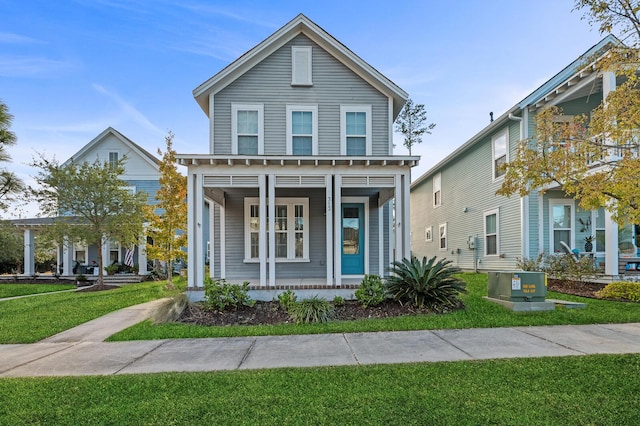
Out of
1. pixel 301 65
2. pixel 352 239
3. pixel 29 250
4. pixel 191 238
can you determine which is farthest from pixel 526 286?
pixel 29 250

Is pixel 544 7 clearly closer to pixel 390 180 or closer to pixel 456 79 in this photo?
pixel 390 180

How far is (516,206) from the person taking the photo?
1299 centimetres

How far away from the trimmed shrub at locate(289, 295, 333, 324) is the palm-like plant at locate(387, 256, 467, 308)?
1.66 meters

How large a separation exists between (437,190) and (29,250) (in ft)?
73.5

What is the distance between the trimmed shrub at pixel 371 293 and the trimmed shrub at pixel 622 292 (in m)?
5.84

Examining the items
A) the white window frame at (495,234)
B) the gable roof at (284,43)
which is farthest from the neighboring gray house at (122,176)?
the white window frame at (495,234)

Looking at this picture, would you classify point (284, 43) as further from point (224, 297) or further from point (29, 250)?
point (29, 250)

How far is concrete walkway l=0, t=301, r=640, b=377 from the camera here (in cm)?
495

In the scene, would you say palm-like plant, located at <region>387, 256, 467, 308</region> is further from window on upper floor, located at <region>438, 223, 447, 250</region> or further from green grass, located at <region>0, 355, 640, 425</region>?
window on upper floor, located at <region>438, 223, 447, 250</region>

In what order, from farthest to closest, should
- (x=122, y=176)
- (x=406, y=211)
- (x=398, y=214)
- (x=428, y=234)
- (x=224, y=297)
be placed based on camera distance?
(x=428, y=234), (x=122, y=176), (x=398, y=214), (x=406, y=211), (x=224, y=297)

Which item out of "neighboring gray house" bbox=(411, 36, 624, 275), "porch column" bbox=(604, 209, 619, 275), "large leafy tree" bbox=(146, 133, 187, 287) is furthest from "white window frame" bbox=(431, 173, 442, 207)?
"large leafy tree" bbox=(146, 133, 187, 287)

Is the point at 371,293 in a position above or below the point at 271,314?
above

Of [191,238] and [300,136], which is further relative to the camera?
[300,136]

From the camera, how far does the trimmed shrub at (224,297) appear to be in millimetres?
8117
